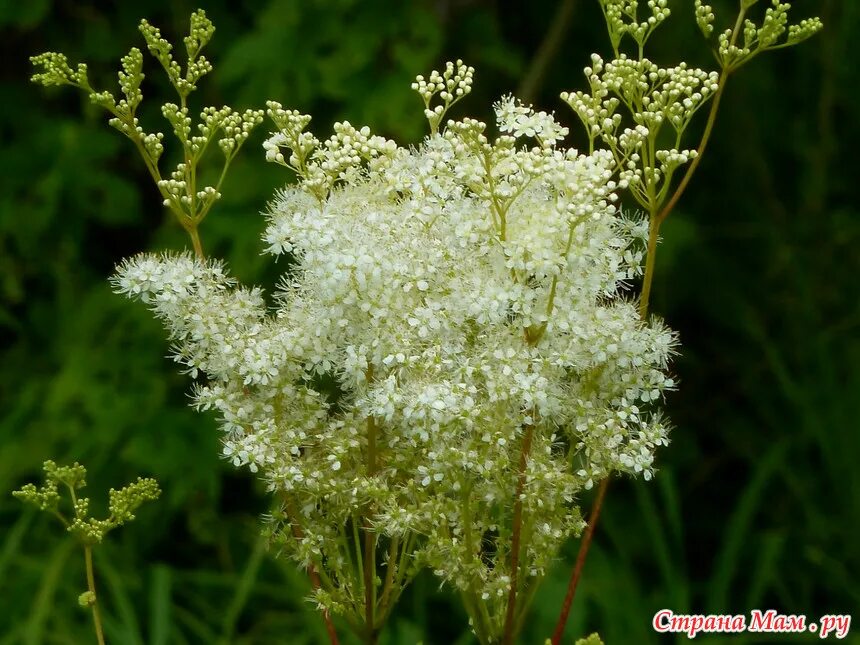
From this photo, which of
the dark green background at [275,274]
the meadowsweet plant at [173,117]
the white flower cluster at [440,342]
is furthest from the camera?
the dark green background at [275,274]

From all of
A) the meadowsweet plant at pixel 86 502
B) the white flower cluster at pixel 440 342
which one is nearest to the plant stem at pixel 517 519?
the white flower cluster at pixel 440 342

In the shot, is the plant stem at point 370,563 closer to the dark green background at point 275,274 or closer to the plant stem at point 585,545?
the plant stem at point 585,545

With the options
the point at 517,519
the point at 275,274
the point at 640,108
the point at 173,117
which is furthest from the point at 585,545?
the point at 275,274

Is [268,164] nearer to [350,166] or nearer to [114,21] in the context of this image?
[114,21]

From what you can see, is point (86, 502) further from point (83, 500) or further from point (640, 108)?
point (640, 108)

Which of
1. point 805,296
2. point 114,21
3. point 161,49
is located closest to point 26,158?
point 114,21

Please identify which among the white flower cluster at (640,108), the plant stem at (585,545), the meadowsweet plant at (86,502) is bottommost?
the plant stem at (585,545)
